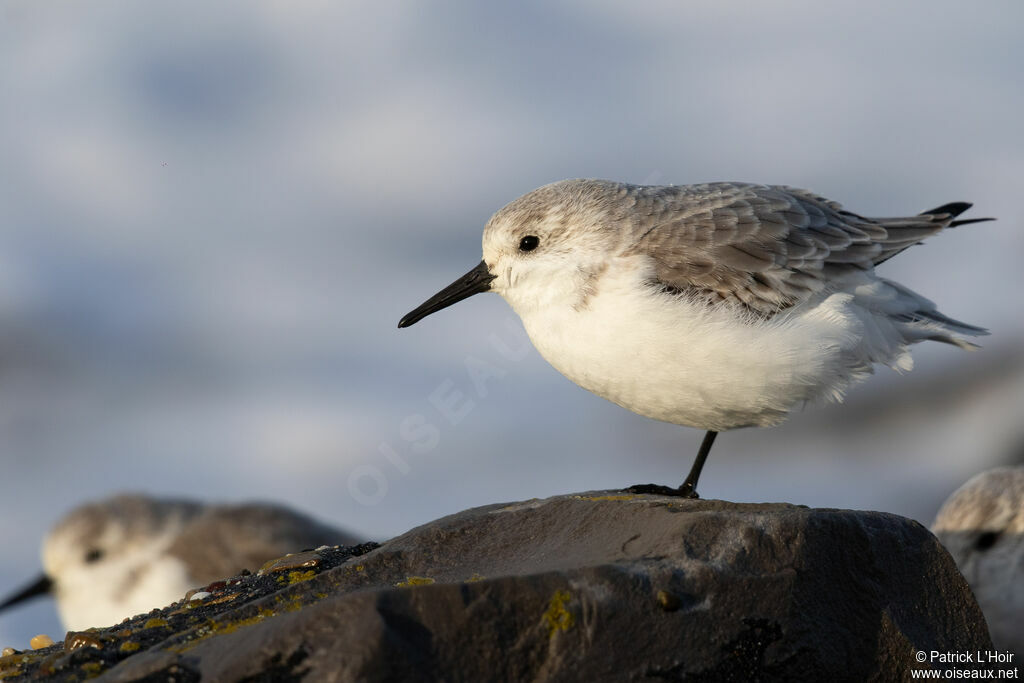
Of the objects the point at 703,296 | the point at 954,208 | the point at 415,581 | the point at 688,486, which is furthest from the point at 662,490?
the point at 954,208

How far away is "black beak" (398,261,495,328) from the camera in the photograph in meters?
6.31

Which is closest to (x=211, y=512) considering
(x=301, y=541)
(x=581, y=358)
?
(x=301, y=541)

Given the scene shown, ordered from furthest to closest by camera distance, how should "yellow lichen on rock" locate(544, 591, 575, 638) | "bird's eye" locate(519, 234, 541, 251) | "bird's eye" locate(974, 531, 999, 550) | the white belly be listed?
"bird's eye" locate(974, 531, 999, 550) < "bird's eye" locate(519, 234, 541, 251) < the white belly < "yellow lichen on rock" locate(544, 591, 575, 638)

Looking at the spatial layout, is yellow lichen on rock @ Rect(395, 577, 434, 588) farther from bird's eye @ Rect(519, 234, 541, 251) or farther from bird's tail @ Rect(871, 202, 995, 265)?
bird's tail @ Rect(871, 202, 995, 265)

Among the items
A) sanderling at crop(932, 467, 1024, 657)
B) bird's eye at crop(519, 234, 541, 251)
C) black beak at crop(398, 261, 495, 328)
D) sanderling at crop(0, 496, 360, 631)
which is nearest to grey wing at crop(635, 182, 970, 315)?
bird's eye at crop(519, 234, 541, 251)

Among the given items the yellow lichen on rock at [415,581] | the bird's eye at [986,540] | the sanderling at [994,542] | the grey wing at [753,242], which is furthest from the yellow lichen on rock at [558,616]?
the bird's eye at [986,540]

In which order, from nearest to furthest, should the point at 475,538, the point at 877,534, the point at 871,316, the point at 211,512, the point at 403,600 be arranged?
the point at 403,600, the point at 877,534, the point at 475,538, the point at 871,316, the point at 211,512

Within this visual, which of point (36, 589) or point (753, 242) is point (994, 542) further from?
point (36, 589)

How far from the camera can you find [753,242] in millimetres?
5746

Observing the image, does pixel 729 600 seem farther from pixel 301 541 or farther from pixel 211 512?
pixel 211 512

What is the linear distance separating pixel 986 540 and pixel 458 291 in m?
3.96

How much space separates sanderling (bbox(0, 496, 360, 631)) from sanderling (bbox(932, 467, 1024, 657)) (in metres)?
4.96

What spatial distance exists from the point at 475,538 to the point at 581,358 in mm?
1194

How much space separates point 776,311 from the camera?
5574 mm
